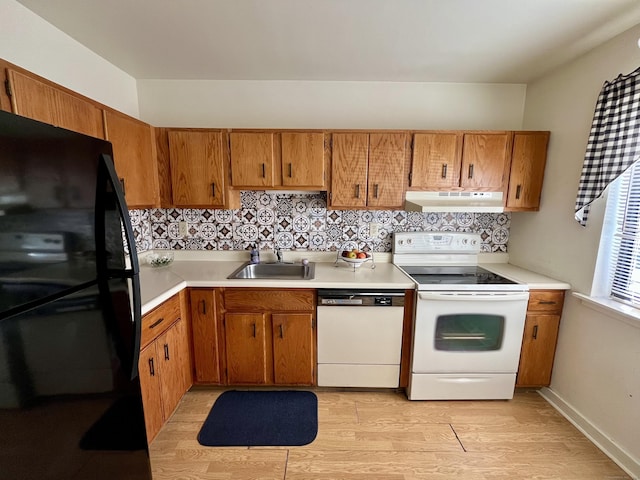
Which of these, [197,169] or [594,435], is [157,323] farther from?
[594,435]

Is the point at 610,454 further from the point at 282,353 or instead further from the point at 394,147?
the point at 394,147

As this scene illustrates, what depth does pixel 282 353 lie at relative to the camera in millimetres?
2104

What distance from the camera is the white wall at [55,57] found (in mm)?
1438

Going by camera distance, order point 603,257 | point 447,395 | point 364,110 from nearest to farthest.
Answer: point 603,257 < point 447,395 < point 364,110

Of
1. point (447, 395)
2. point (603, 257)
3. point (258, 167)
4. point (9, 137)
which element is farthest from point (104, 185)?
point (603, 257)

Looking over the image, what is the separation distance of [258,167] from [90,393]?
1701 mm

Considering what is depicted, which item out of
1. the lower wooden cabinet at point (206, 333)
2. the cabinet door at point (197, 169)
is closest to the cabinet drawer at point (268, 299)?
the lower wooden cabinet at point (206, 333)

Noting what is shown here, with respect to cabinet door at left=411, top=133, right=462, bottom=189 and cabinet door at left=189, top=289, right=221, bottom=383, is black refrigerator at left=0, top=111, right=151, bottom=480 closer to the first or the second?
cabinet door at left=189, top=289, right=221, bottom=383

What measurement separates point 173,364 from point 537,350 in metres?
2.66

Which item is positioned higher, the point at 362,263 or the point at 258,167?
the point at 258,167

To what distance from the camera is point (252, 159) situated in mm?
2193

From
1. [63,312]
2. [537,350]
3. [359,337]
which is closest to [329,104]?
[359,337]

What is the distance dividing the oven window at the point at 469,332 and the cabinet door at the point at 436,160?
105 centimetres

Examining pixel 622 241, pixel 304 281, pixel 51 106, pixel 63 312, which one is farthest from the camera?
pixel 304 281
